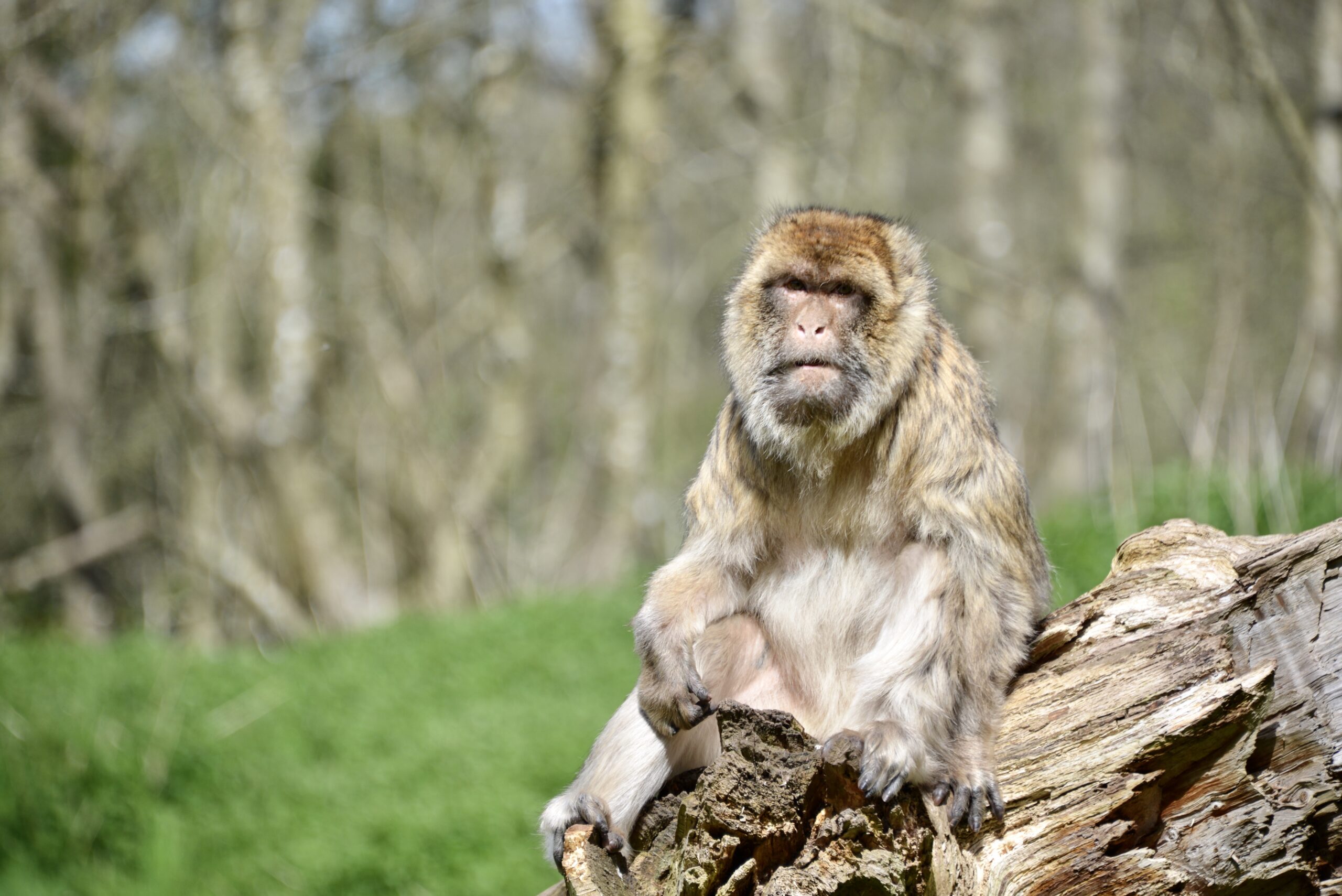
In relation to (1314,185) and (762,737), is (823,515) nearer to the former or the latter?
(762,737)

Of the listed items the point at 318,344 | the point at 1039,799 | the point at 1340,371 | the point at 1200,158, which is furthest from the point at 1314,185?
the point at 1200,158

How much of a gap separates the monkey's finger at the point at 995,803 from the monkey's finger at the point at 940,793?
0.33 ft

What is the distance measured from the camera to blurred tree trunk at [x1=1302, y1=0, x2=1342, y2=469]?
900 centimetres

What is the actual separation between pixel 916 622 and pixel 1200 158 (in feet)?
48.9

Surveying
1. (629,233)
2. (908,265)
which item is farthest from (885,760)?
(629,233)

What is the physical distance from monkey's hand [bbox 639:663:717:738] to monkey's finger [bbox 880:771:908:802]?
54 centimetres

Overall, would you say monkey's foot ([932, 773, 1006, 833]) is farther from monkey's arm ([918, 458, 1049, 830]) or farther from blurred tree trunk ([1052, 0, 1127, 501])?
blurred tree trunk ([1052, 0, 1127, 501])

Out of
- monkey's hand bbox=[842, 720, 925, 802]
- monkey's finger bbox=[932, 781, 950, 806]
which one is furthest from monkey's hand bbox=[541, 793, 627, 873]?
monkey's finger bbox=[932, 781, 950, 806]

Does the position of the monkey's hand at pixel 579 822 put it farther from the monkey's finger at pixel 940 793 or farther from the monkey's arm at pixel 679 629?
the monkey's finger at pixel 940 793

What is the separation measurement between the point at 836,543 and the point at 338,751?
3.98m

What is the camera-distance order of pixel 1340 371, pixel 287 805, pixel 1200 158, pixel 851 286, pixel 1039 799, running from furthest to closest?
pixel 1200 158 < pixel 1340 371 < pixel 287 805 < pixel 851 286 < pixel 1039 799

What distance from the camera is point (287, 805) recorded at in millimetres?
5719

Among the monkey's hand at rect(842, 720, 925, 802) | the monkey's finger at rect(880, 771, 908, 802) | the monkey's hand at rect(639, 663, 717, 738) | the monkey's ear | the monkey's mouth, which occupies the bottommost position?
the monkey's finger at rect(880, 771, 908, 802)

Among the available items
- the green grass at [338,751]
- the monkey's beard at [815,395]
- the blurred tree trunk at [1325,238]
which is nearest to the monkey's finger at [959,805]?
the monkey's beard at [815,395]
